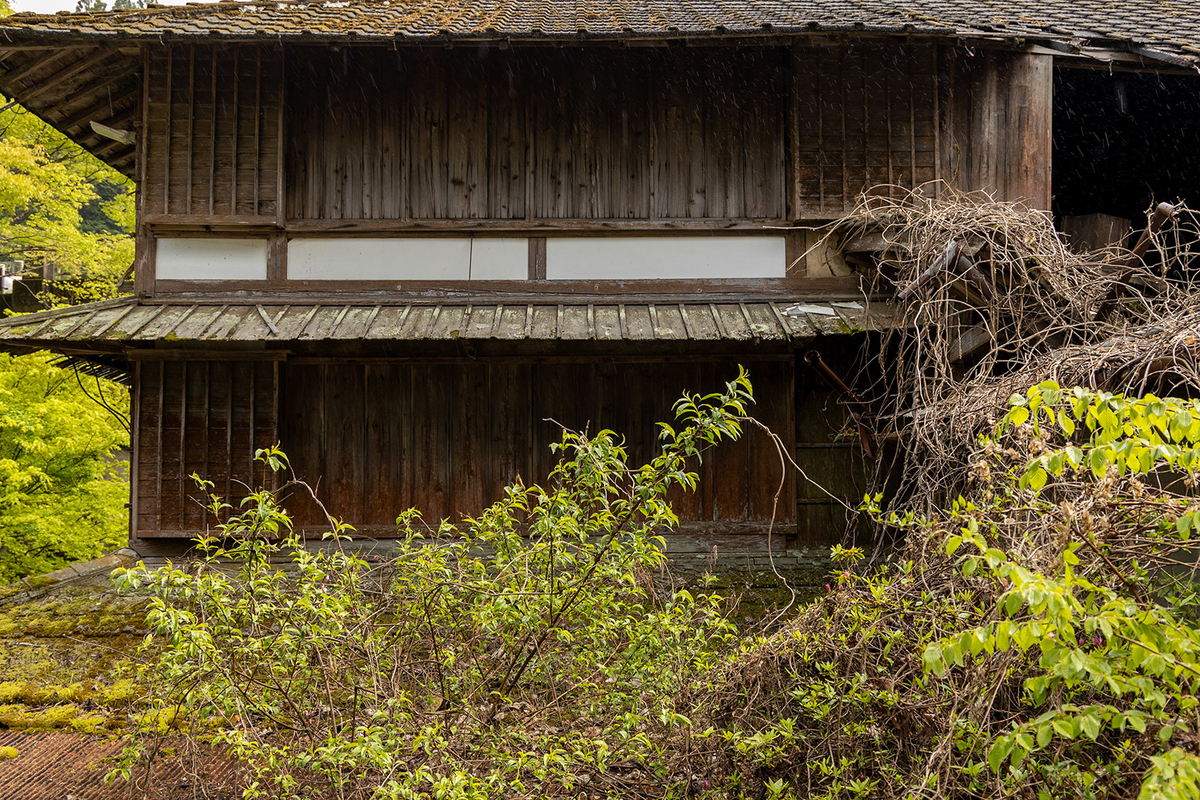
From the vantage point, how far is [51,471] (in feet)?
35.8

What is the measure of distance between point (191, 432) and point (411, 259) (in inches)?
99.5

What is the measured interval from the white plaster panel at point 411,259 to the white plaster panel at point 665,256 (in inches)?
16.5

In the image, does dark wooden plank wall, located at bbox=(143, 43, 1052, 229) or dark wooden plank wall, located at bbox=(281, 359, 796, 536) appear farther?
dark wooden plank wall, located at bbox=(281, 359, 796, 536)

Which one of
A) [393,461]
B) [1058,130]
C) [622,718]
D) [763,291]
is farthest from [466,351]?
[1058,130]

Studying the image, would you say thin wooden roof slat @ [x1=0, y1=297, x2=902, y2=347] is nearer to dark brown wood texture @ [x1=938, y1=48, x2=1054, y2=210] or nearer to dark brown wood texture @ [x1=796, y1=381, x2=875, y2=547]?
dark brown wood texture @ [x1=796, y1=381, x2=875, y2=547]

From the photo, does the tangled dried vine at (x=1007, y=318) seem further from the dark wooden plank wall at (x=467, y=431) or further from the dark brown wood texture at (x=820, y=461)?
the dark wooden plank wall at (x=467, y=431)

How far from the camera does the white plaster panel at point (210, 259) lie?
6336 mm

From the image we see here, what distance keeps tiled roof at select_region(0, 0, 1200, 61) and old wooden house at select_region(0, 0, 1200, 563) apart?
0.12 m

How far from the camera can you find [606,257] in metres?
6.45

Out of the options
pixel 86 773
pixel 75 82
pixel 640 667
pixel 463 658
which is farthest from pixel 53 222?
pixel 640 667

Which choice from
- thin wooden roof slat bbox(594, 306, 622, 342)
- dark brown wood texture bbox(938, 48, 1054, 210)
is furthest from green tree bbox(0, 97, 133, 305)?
dark brown wood texture bbox(938, 48, 1054, 210)

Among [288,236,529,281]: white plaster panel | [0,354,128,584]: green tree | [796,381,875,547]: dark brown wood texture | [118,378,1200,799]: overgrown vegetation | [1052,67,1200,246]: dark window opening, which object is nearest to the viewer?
[118,378,1200,799]: overgrown vegetation

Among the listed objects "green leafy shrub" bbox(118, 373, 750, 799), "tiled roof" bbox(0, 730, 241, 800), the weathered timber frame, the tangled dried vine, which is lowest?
"tiled roof" bbox(0, 730, 241, 800)

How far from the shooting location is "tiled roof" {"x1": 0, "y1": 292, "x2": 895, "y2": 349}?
5582 mm
